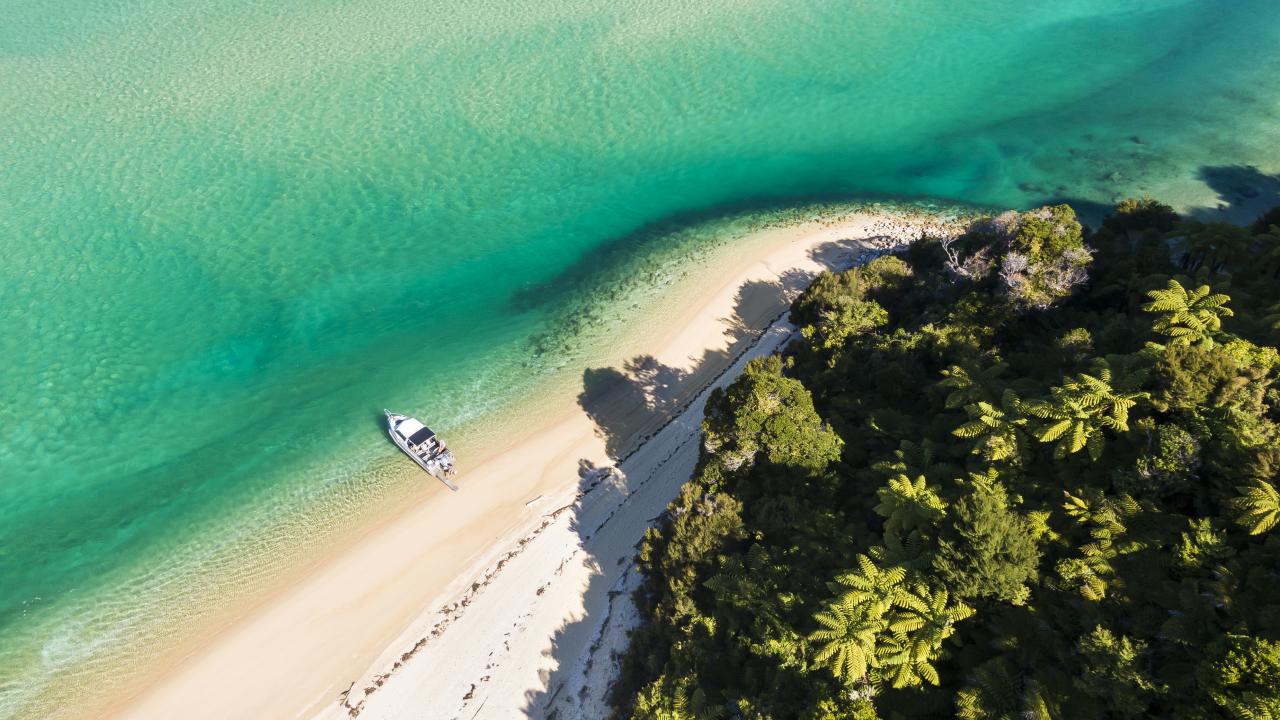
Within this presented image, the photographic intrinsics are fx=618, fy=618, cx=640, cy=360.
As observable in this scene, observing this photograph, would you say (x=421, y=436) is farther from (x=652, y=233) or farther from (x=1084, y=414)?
(x=1084, y=414)

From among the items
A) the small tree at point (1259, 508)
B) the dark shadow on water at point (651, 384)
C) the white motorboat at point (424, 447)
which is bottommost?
the small tree at point (1259, 508)

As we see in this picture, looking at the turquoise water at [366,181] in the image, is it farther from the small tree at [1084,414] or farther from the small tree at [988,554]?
the small tree at [1084,414]

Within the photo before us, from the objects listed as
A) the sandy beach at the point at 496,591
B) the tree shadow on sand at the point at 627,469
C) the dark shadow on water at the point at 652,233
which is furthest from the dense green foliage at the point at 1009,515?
the dark shadow on water at the point at 652,233

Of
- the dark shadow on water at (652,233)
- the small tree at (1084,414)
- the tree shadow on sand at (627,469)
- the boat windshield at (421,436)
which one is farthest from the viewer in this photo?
the dark shadow on water at (652,233)

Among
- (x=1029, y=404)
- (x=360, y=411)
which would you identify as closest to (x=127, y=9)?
(x=360, y=411)

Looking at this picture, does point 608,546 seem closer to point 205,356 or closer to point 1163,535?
point 1163,535

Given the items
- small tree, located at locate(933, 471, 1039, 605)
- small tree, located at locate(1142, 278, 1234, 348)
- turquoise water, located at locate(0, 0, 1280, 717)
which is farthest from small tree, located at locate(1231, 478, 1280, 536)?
turquoise water, located at locate(0, 0, 1280, 717)
